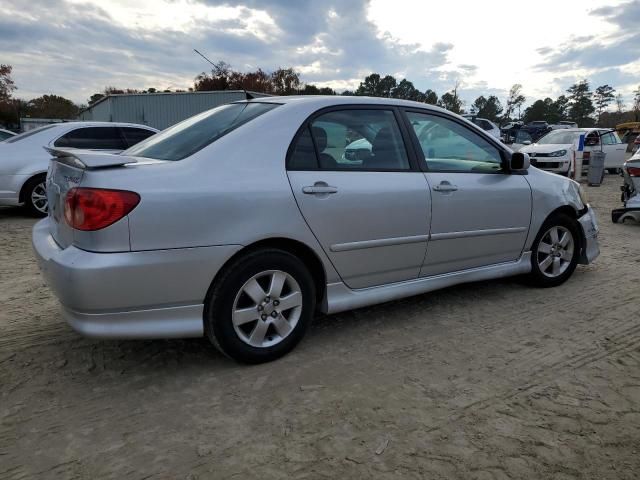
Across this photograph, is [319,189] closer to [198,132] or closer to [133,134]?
[198,132]

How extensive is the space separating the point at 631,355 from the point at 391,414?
1711 millimetres

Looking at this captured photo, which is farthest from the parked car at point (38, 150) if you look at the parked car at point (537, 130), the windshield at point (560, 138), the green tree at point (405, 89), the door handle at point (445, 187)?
the green tree at point (405, 89)

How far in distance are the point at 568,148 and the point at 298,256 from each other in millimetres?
12738

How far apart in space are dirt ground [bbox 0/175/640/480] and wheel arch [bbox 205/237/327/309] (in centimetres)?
41

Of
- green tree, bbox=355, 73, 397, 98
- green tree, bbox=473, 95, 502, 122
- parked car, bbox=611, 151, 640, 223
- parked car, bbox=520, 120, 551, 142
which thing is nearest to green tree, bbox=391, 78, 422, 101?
green tree, bbox=355, 73, 397, 98

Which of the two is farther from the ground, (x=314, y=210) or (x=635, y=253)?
(x=314, y=210)

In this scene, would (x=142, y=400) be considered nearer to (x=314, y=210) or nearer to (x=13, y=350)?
(x=13, y=350)

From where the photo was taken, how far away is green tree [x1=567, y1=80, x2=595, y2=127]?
227 feet

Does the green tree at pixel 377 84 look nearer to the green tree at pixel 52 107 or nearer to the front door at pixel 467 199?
the green tree at pixel 52 107

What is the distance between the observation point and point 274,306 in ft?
9.11

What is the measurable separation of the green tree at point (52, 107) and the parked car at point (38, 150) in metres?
70.1

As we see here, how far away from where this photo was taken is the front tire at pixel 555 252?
418 cm

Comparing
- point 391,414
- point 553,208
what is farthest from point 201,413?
point 553,208

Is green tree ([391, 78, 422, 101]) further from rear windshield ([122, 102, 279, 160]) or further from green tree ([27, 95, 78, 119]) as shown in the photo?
rear windshield ([122, 102, 279, 160])
